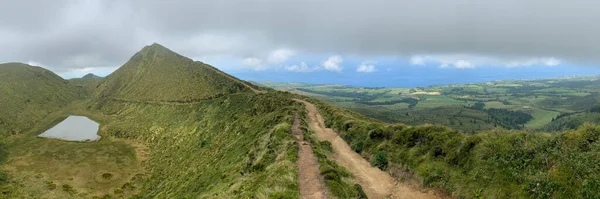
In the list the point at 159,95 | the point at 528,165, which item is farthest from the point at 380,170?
the point at 159,95

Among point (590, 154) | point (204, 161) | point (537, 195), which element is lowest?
point (204, 161)

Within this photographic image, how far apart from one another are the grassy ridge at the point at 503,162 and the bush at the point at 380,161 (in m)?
0.11

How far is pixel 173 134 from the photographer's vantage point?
326 ft

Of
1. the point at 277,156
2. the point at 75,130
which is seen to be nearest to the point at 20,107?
the point at 75,130

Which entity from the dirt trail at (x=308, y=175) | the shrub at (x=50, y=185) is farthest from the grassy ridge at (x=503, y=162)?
the shrub at (x=50, y=185)

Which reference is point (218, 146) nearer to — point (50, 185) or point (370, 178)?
point (50, 185)

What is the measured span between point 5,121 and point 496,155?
600 ft

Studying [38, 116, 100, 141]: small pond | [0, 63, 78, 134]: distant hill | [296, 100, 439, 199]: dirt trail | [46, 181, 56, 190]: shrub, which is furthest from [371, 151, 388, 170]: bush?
[0, 63, 78, 134]: distant hill

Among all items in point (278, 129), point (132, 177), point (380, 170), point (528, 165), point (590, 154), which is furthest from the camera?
point (132, 177)

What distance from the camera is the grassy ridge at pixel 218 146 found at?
101ft

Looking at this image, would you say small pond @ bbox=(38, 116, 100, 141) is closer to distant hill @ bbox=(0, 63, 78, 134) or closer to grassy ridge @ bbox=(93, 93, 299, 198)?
grassy ridge @ bbox=(93, 93, 299, 198)

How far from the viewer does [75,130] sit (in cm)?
14125

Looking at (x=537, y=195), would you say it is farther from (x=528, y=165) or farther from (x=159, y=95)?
(x=159, y=95)

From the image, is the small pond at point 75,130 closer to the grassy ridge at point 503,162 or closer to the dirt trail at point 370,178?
the dirt trail at point 370,178
